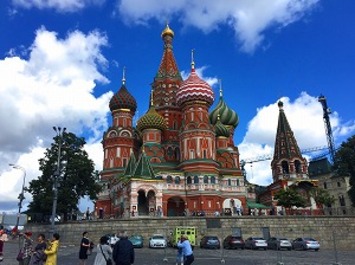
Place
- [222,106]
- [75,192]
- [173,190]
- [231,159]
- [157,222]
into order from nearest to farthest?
[157,222], [75,192], [173,190], [231,159], [222,106]

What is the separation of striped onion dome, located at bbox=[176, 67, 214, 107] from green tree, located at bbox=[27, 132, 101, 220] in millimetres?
19827

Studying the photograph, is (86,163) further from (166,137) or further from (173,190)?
(166,137)

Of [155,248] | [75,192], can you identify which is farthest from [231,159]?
[155,248]

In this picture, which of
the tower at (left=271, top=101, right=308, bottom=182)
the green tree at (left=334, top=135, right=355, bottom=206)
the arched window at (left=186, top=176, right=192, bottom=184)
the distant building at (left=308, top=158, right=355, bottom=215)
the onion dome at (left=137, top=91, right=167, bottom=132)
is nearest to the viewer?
the green tree at (left=334, top=135, right=355, bottom=206)

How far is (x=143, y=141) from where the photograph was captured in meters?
56.5

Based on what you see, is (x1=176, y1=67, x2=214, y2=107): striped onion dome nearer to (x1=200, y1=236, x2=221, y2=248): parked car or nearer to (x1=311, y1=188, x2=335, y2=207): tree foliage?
(x1=311, y1=188, x2=335, y2=207): tree foliage

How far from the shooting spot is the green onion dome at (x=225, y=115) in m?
67.4

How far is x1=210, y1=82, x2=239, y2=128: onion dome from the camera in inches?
2653

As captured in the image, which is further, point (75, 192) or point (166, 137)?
point (166, 137)

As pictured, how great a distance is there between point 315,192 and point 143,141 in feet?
90.8

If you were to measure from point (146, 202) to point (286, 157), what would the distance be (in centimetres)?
3140

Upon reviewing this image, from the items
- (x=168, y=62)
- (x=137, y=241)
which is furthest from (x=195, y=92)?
(x=137, y=241)

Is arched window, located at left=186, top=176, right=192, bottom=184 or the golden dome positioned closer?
arched window, located at left=186, top=176, right=192, bottom=184

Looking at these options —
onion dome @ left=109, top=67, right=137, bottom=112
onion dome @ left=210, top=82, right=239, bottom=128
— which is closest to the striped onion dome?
onion dome @ left=109, top=67, right=137, bottom=112
